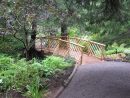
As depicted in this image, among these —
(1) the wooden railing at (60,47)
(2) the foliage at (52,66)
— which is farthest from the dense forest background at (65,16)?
(1) the wooden railing at (60,47)

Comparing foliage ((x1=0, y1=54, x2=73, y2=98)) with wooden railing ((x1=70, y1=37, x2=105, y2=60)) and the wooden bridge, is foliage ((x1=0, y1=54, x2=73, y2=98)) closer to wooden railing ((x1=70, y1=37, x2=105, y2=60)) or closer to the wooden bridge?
the wooden bridge

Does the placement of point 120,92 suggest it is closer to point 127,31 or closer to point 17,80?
point 17,80

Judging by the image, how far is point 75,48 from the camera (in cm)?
1939

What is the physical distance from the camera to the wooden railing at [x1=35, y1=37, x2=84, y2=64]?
18.8 metres

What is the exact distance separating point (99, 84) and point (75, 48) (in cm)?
769

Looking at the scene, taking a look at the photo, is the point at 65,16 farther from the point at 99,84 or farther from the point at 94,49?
the point at 94,49

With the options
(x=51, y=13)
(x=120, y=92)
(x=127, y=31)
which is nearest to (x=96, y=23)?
(x=127, y=31)

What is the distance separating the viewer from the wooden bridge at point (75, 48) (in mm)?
18914

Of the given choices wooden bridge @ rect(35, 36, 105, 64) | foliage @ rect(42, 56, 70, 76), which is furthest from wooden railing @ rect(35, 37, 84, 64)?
foliage @ rect(42, 56, 70, 76)

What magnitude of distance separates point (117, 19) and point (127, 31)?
1.19 meters

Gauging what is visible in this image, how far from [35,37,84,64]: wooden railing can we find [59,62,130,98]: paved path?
3221mm

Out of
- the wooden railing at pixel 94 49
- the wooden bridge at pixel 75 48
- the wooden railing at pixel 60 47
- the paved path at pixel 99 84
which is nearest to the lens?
the paved path at pixel 99 84

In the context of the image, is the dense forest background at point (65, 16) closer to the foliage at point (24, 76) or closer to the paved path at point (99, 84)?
the paved path at point (99, 84)

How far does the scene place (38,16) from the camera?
45.0 ft
